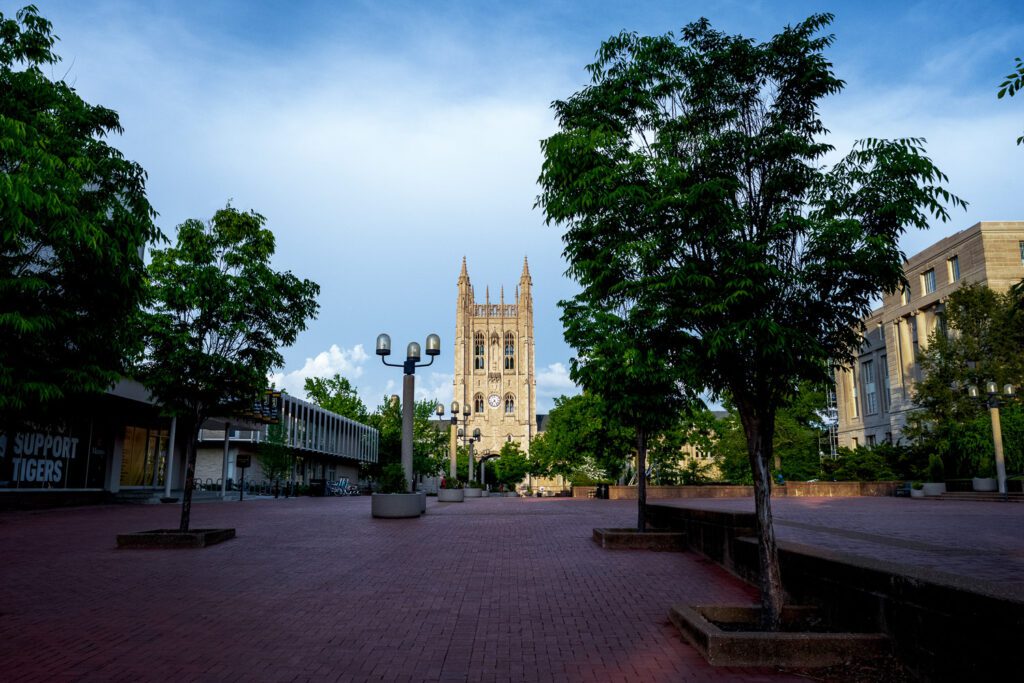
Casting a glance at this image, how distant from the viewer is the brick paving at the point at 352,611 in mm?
5336

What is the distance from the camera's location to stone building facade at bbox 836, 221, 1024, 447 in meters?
43.2

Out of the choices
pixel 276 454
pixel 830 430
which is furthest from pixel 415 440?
pixel 830 430

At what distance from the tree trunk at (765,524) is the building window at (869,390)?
56948 millimetres

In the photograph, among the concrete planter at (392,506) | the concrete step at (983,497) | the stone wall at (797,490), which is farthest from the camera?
the stone wall at (797,490)

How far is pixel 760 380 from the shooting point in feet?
21.4

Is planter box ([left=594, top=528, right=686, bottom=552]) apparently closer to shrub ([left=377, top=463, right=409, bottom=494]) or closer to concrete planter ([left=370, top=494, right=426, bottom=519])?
concrete planter ([left=370, top=494, right=426, bottom=519])

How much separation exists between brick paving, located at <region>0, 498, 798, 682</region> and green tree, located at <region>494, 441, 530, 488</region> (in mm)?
85510

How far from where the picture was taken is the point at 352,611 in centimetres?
739

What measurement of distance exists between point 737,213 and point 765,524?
109 inches

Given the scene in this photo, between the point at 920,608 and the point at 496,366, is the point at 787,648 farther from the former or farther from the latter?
the point at 496,366

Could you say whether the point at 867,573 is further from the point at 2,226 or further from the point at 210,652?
the point at 2,226

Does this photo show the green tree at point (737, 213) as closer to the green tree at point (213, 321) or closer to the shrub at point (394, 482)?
the green tree at point (213, 321)

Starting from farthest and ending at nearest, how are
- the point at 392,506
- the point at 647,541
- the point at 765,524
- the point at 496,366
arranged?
the point at 496,366 → the point at 392,506 → the point at 647,541 → the point at 765,524

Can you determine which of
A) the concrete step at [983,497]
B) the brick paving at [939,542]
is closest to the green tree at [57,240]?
the brick paving at [939,542]
